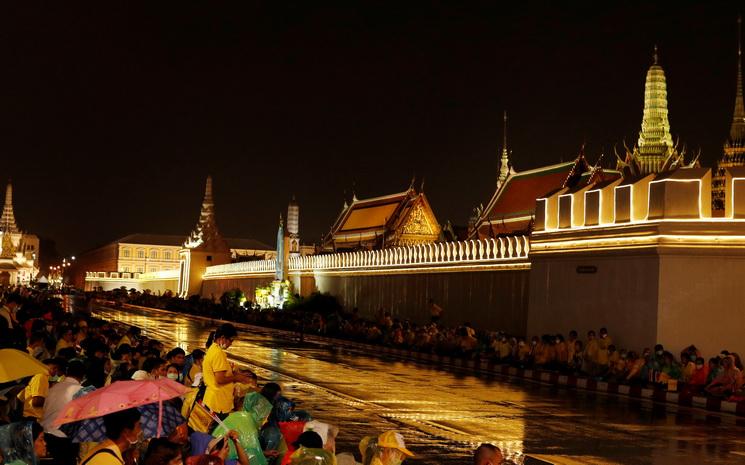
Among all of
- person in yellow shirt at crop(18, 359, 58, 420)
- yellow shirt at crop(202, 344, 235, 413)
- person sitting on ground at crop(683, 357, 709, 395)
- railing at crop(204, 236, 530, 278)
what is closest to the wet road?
person sitting on ground at crop(683, 357, 709, 395)

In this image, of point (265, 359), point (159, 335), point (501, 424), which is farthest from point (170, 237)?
point (501, 424)

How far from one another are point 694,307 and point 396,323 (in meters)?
12.7

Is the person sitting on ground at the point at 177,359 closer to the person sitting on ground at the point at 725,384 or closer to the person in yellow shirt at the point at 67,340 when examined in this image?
the person in yellow shirt at the point at 67,340

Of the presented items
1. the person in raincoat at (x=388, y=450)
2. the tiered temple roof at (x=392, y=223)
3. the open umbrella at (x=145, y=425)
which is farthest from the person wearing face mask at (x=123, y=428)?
the tiered temple roof at (x=392, y=223)

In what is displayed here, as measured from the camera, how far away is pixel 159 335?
33.3 meters

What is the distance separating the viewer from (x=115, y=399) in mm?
6484

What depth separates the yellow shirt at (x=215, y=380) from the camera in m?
8.91

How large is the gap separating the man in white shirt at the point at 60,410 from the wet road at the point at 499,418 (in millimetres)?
3435

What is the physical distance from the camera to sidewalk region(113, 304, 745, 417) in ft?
59.0

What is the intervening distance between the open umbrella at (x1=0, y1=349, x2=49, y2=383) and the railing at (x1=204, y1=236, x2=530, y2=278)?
2067 centimetres

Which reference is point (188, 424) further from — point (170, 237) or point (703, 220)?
point (170, 237)

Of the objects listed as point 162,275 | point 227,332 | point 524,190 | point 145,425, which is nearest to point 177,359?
point 227,332

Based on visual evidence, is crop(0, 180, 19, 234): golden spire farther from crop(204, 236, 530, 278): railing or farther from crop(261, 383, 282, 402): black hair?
crop(261, 383, 282, 402): black hair

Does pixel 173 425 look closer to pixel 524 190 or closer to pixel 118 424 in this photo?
pixel 118 424
